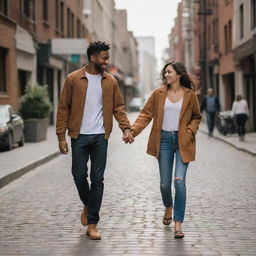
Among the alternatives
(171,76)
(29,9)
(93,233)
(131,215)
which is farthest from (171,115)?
(29,9)

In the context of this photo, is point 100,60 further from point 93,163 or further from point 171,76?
point 93,163

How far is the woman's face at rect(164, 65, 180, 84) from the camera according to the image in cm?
674

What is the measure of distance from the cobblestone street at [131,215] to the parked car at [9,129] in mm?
4581

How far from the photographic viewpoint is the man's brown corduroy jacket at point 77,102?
6.56m

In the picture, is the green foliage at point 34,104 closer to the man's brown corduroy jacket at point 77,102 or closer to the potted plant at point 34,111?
the potted plant at point 34,111

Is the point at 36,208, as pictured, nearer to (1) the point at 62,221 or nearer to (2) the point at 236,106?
(1) the point at 62,221

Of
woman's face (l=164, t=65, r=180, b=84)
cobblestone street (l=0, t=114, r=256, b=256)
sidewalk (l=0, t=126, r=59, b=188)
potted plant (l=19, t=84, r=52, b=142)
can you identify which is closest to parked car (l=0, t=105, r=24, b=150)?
sidewalk (l=0, t=126, r=59, b=188)

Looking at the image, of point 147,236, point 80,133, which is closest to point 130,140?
point 80,133

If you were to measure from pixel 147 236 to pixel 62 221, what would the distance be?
1.34 metres

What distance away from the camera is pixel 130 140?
6816 mm

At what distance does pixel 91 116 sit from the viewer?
21.6 feet

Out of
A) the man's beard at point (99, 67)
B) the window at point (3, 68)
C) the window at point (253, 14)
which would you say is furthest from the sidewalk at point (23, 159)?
the window at point (253, 14)

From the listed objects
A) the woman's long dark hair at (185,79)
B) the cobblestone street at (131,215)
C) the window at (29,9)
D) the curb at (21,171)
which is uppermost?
the window at (29,9)

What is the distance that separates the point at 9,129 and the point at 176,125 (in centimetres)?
1238
